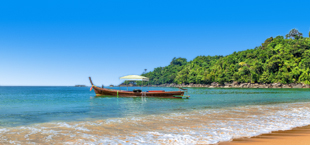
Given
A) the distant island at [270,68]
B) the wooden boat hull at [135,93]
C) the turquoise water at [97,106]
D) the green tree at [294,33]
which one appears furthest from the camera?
the green tree at [294,33]

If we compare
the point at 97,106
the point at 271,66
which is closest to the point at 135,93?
the point at 97,106

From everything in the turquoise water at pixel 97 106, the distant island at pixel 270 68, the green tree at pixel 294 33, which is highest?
the green tree at pixel 294 33

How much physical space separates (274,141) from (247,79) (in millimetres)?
119493

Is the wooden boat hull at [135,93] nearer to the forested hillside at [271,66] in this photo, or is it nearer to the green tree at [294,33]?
the forested hillside at [271,66]

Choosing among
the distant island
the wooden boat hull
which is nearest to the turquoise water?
the wooden boat hull

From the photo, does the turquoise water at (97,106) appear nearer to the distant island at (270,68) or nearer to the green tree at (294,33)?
the distant island at (270,68)

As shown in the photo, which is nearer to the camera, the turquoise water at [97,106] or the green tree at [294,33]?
the turquoise water at [97,106]

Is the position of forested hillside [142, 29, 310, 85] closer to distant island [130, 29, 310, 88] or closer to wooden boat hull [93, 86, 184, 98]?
distant island [130, 29, 310, 88]

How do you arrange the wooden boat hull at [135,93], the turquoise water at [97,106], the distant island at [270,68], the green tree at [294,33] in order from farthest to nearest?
the green tree at [294,33] < the distant island at [270,68] < the wooden boat hull at [135,93] < the turquoise water at [97,106]

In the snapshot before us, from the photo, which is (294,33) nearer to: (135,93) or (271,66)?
(271,66)

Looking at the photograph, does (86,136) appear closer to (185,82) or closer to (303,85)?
(303,85)

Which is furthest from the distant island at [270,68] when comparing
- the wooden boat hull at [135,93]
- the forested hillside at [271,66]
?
the wooden boat hull at [135,93]

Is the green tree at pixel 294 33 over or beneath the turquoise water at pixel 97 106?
over

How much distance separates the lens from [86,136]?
7.55 meters
